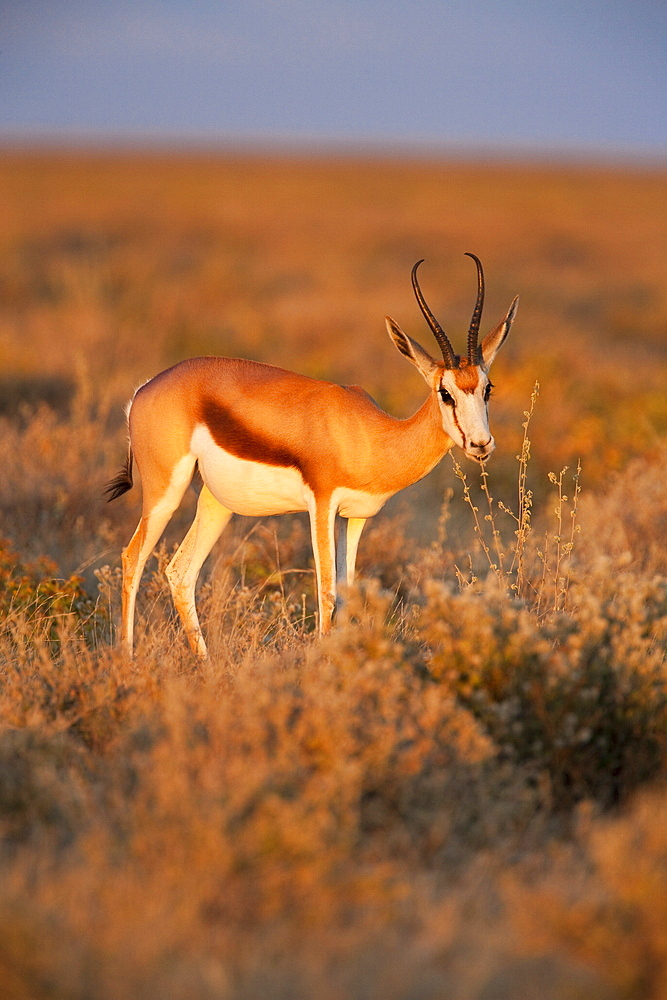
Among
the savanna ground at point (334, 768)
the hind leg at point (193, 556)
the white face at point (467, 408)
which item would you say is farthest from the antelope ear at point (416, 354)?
the hind leg at point (193, 556)

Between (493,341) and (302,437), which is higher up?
(493,341)

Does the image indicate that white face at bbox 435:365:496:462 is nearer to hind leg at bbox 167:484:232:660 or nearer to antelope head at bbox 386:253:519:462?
antelope head at bbox 386:253:519:462

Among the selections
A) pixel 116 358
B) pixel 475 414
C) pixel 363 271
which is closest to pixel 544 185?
pixel 363 271

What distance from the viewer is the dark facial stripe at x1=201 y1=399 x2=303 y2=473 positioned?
5.71 metres

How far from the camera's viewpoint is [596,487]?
33.6ft

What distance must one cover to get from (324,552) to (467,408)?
1.20 m

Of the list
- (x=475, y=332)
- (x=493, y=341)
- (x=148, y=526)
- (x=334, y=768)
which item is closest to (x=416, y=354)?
(x=475, y=332)

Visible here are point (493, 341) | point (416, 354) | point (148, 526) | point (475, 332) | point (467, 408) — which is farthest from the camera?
point (148, 526)

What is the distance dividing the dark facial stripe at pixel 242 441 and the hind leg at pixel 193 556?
26.6 inches

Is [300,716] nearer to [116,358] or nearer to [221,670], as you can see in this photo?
[221,670]

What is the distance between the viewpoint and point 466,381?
5344 mm

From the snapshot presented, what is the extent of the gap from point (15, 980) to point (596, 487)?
334 inches

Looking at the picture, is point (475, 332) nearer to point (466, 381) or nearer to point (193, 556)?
point (466, 381)

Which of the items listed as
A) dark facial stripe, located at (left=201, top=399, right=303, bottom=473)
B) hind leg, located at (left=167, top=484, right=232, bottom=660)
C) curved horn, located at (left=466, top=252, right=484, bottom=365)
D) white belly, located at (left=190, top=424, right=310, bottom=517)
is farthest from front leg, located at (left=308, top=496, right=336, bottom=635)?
curved horn, located at (left=466, top=252, right=484, bottom=365)
